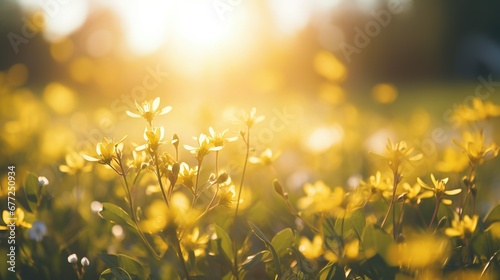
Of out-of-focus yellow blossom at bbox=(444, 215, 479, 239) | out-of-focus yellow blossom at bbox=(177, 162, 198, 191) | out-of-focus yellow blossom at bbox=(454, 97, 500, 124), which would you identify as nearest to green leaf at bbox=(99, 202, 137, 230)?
out-of-focus yellow blossom at bbox=(177, 162, 198, 191)

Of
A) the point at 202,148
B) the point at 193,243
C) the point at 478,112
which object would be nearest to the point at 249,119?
the point at 202,148

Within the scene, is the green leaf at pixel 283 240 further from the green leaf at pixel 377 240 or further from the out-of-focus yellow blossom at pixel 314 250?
the green leaf at pixel 377 240

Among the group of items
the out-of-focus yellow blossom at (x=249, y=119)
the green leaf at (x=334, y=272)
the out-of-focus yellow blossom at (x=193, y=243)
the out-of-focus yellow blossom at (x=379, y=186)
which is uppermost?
the out-of-focus yellow blossom at (x=249, y=119)

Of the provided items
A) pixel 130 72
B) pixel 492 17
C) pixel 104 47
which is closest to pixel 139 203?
pixel 104 47

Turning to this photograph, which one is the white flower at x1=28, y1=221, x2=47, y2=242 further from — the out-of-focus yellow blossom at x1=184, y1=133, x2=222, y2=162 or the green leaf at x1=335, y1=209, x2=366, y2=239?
the green leaf at x1=335, y1=209, x2=366, y2=239

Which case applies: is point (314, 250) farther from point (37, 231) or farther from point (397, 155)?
point (37, 231)

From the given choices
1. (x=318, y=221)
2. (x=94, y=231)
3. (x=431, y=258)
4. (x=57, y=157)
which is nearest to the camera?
(x=431, y=258)

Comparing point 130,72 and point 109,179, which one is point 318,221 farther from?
point 130,72

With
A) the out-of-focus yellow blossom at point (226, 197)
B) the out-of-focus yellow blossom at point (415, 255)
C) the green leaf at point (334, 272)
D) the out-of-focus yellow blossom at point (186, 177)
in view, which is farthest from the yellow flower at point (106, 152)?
the out-of-focus yellow blossom at point (415, 255)
